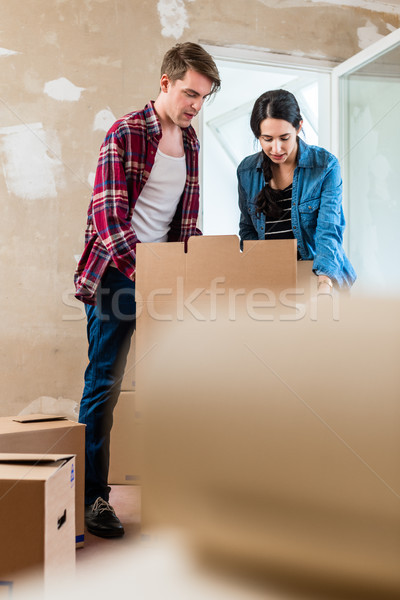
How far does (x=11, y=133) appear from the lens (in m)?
2.31

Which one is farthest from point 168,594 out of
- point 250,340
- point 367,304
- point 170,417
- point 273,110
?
point 273,110

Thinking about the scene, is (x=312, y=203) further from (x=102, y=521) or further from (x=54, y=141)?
(x=54, y=141)

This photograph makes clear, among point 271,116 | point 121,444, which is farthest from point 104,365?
point 271,116

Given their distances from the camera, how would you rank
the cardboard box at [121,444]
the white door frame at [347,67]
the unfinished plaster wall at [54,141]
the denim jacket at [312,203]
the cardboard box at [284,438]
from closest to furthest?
the cardboard box at [284,438], the denim jacket at [312,203], the cardboard box at [121,444], the unfinished plaster wall at [54,141], the white door frame at [347,67]

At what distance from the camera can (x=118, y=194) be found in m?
1.40

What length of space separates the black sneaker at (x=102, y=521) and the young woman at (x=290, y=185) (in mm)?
903

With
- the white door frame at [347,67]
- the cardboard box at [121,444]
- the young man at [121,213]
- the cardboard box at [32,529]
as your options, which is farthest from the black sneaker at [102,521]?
the white door frame at [347,67]

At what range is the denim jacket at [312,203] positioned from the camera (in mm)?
1598

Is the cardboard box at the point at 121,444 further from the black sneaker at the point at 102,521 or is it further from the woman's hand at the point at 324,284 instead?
the woman's hand at the point at 324,284

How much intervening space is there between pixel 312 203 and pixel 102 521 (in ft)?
3.49

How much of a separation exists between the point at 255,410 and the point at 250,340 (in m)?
0.11

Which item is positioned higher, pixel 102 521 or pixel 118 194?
pixel 118 194

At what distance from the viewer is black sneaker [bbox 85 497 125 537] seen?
4.65 ft

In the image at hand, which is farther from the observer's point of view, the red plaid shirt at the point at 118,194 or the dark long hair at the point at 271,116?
the dark long hair at the point at 271,116
